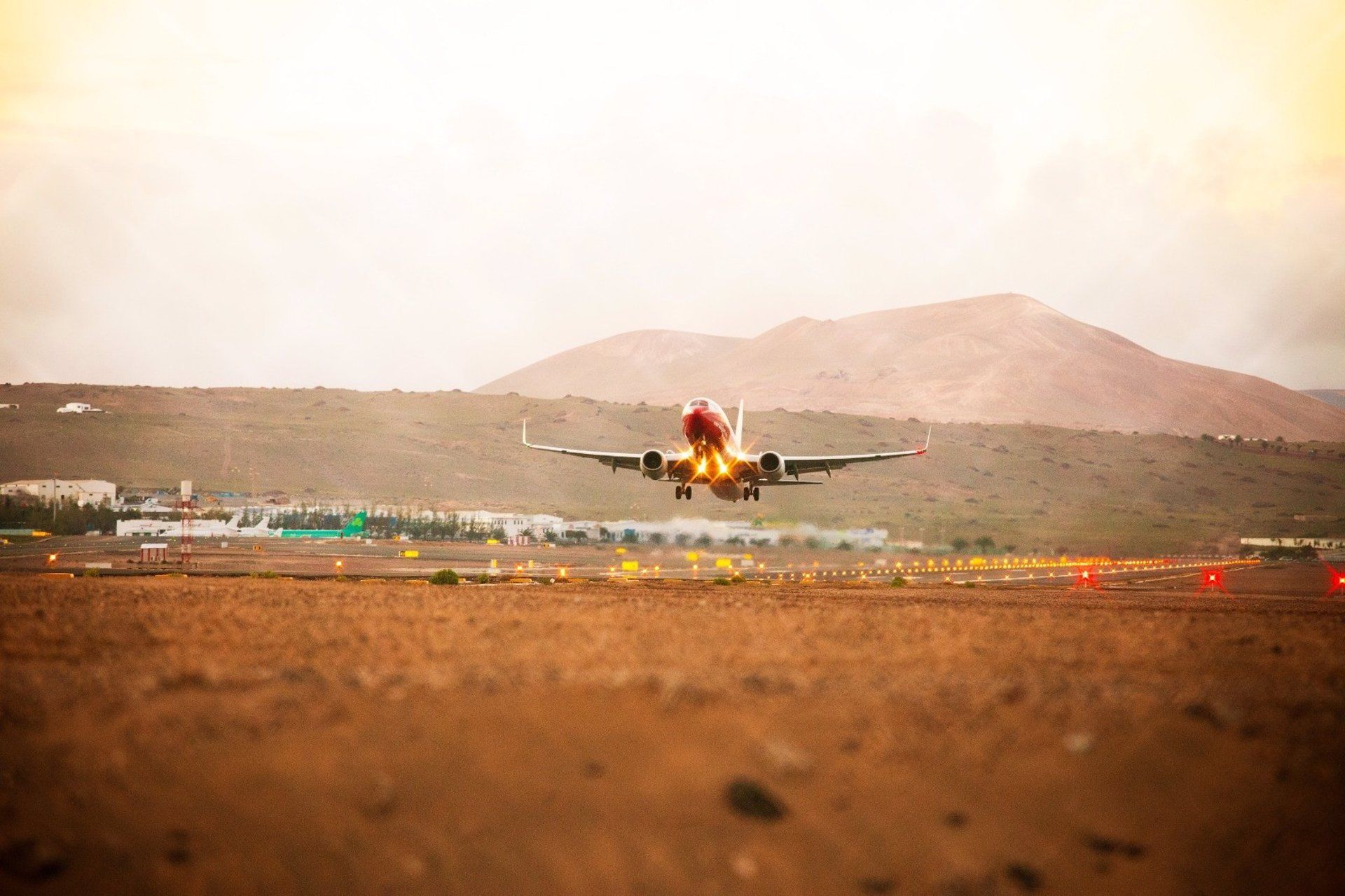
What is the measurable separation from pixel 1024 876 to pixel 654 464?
39614mm

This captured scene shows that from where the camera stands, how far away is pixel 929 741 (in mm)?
11727

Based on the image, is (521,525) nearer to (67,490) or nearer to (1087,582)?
(67,490)

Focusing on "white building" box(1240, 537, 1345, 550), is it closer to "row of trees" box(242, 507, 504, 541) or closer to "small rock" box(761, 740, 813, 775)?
"row of trees" box(242, 507, 504, 541)

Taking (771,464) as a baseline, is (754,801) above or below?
below

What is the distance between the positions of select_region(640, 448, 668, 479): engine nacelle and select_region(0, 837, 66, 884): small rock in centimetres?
3933

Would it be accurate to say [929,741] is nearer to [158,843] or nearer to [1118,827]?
[1118,827]

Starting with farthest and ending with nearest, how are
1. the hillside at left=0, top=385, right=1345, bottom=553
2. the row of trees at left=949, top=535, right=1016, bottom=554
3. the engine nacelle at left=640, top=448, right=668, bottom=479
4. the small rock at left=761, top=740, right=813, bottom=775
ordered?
1. the hillside at left=0, top=385, right=1345, bottom=553
2. the row of trees at left=949, top=535, right=1016, bottom=554
3. the engine nacelle at left=640, top=448, right=668, bottom=479
4. the small rock at left=761, top=740, right=813, bottom=775

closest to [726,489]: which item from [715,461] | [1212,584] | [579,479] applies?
[715,461]

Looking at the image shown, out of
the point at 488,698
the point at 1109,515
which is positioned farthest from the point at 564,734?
the point at 1109,515

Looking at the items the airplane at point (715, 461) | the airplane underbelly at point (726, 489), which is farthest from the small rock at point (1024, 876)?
the airplane underbelly at point (726, 489)

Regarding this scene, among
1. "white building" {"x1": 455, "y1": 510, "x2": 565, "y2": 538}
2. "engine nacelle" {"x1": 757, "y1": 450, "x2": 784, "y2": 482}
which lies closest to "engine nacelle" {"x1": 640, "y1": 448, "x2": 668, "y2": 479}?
"engine nacelle" {"x1": 757, "y1": 450, "x2": 784, "y2": 482}

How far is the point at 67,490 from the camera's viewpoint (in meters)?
143

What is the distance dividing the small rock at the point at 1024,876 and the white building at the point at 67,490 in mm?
142440

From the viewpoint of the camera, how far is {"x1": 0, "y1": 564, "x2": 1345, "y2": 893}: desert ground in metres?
9.28
